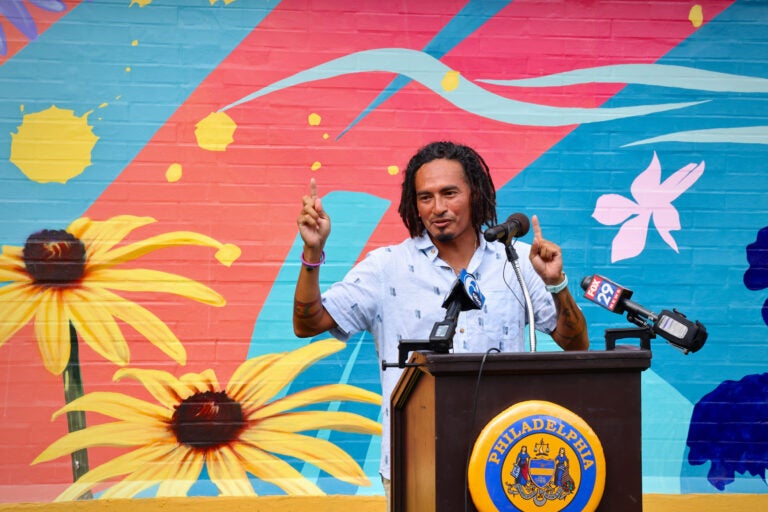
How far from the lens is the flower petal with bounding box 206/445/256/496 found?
4930mm

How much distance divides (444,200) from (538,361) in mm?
1093

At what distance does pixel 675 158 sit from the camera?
5223mm

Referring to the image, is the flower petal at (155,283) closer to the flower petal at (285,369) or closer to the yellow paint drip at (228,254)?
the yellow paint drip at (228,254)

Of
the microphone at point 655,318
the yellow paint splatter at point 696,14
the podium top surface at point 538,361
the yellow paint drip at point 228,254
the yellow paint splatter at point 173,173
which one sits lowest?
the podium top surface at point 538,361

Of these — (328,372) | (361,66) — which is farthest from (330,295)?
(361,66)

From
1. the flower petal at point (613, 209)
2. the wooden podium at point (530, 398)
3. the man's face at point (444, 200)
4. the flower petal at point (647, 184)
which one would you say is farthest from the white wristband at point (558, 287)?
the flower petal at point (647, 184)

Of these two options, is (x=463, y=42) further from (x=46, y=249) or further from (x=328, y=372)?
(x=46, y=249)

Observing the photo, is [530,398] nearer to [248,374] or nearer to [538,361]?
[538,361]

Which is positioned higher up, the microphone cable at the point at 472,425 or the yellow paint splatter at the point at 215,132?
the yellow paint splatter at the point at 215,132

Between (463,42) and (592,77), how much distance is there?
30.3 inches

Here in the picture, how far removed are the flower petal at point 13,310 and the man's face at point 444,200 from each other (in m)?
2.68

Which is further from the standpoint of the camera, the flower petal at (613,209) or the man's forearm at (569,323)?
the flower petal at (613,209)

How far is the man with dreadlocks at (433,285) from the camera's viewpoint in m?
2.91

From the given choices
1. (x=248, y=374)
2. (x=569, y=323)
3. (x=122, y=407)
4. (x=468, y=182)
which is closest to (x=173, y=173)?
(x=248, y=374)
